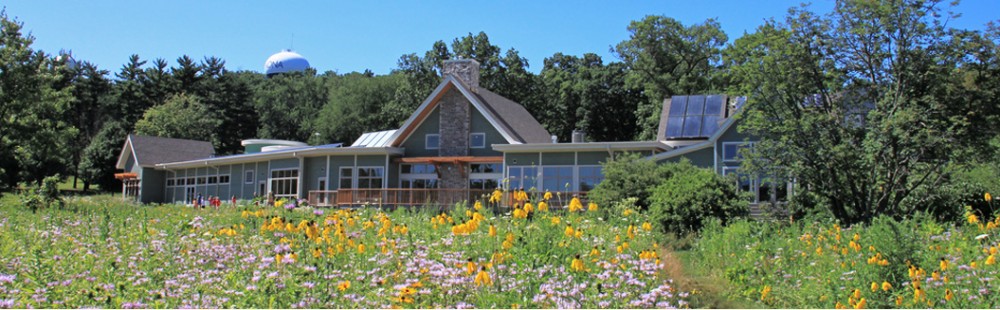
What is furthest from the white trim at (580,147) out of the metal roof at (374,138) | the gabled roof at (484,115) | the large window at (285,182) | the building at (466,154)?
the large window at (285,182)

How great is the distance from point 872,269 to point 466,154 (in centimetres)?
2324

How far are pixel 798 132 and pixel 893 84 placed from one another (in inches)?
95.8

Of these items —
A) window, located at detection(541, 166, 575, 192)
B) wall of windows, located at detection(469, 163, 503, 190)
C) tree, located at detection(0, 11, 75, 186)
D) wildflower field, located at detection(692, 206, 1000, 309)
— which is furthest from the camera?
wall of windows, located at detection(469, 163, 503, 190)

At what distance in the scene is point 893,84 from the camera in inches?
647

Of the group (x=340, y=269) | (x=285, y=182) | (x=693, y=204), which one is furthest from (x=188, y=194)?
(x=340, y=269)

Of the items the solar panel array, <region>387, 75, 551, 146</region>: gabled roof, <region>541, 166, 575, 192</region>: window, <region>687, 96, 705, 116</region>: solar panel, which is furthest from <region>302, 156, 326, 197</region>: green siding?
<region>687, 96, 705, 116</region>: solar panel

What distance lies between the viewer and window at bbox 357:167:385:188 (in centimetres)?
3100

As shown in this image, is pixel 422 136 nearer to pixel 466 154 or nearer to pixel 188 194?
pixel 466 154

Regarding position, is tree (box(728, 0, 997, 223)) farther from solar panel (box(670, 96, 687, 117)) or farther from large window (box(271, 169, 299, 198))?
large window (box(271, 169, 299, 198))

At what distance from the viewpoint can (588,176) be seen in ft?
87.8

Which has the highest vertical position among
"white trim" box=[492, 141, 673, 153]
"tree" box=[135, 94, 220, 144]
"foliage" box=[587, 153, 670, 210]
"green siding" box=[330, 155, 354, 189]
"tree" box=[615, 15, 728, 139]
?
"tree" box=[615, 15, 728, 139]

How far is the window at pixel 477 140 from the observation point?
29953mm

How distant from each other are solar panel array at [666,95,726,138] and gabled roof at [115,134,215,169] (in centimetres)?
3052

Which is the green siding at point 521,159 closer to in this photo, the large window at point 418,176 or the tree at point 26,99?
the large window at point 418,176
